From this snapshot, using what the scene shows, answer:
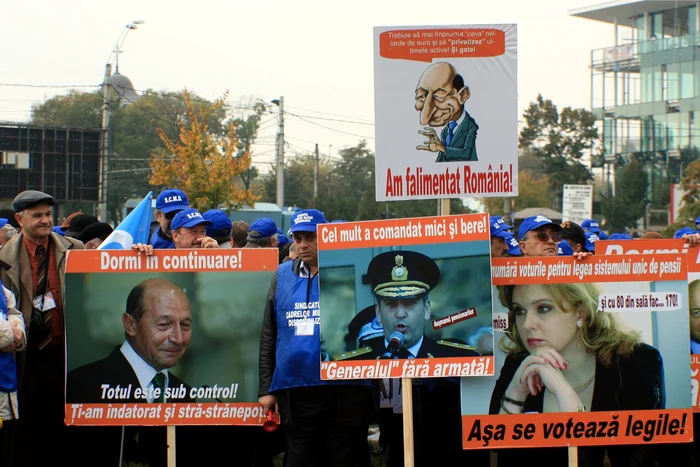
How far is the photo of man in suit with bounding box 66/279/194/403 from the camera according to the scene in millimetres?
6406

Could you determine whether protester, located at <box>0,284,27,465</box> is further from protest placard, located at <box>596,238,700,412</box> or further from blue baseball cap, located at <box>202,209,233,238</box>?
protest placard, located at <box>596,238,700,412</box>

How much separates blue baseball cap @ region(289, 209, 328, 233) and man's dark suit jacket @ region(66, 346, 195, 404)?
4.29 ft

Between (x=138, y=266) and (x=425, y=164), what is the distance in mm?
2071

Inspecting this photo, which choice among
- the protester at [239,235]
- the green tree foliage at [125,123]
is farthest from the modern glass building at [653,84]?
the protester at [239,235]

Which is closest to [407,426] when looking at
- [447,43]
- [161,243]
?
[447,43]

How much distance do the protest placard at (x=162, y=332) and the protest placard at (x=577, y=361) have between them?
5.13ft

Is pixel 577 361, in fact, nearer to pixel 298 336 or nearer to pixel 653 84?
pixel 298 336

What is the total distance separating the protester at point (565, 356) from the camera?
19.9ft

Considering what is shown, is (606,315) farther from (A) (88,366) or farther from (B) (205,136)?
(B) (205,136)

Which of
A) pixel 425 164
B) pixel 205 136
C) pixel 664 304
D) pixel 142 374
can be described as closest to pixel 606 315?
pixel 664 304

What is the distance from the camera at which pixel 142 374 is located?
6.41m

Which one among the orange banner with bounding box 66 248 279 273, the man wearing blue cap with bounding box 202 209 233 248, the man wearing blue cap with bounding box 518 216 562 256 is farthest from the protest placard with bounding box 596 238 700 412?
the man wearing blue cap with bounding box 202 209 233 248

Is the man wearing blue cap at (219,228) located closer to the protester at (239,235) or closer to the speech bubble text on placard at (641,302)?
the protester at (239,235)

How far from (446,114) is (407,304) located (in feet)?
4.97
